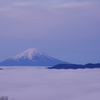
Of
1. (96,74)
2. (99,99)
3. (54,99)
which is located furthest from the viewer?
(96,74)

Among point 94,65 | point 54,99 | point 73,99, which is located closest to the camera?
point 73,99

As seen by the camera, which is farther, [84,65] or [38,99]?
[84,65]

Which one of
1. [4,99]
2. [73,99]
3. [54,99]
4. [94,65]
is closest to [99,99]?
[73,99]

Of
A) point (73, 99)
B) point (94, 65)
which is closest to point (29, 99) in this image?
point (73, 99)

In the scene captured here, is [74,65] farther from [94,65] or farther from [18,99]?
[18,99]

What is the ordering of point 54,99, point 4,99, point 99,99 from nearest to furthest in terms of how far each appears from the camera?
point 4,99, point 99,99, point 54,99

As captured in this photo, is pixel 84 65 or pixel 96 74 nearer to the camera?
pixel 96 74

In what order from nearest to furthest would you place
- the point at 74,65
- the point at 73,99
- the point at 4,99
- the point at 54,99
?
the point at 4,99 < the point at 73,99 < the point at 54,99 < the point at 74,65

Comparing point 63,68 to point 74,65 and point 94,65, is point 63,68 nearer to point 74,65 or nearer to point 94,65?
point 74,65
